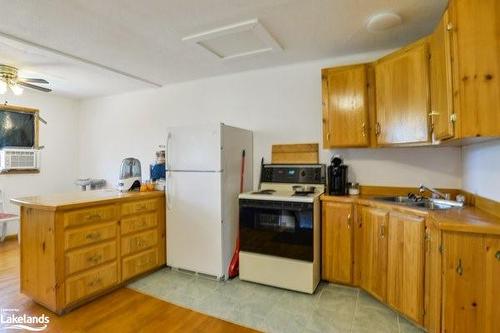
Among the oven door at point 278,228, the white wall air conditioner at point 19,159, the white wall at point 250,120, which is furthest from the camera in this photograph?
the white wall air conditioner at point 19,159

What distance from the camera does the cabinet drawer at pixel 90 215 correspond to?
2250mm

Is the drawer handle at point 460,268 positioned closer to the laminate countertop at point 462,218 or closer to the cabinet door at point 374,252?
the laminate countertop at point 462,218

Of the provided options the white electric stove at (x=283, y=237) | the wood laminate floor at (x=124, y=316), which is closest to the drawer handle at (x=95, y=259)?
the wood laminate floor at (x=124, y=316)

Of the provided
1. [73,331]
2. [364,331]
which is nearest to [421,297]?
[364,331]

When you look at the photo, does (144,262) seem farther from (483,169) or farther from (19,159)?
(483,169)

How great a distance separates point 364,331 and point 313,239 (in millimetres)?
791

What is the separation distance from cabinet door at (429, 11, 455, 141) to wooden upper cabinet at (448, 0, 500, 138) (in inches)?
3.2

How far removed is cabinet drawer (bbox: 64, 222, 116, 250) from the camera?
2.25m

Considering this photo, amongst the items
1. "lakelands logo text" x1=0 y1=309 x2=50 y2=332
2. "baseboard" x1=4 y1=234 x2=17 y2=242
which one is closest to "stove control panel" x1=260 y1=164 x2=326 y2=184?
"lakelands logo text" x1=0 y1=309 x2=50 y2=332

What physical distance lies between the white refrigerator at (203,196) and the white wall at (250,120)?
55 cm

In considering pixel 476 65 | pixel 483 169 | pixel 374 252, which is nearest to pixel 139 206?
pixel 374 252

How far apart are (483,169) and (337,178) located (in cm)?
116

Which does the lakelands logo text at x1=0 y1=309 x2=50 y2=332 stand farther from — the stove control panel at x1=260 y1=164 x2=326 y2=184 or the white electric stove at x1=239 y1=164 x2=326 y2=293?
the stove control panel at x1=260 y1=164 x2=326 y2=184

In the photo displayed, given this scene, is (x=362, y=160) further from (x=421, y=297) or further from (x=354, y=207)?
(x=421, y=297)
